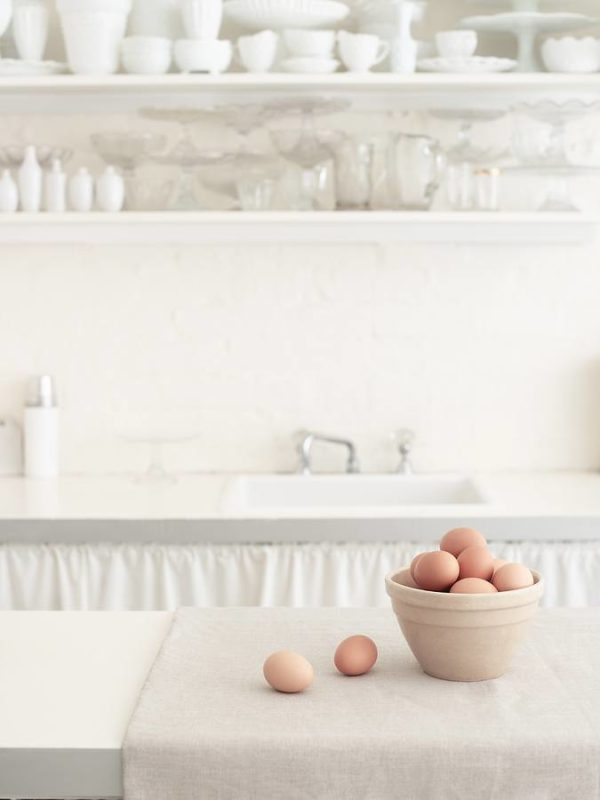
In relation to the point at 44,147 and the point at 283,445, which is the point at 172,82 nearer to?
the point at 44,147

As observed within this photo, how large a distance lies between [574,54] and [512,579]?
6.65ft

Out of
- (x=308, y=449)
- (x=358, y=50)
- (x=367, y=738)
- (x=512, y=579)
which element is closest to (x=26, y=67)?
(x=358, y=50)

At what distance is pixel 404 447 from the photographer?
3.40 m

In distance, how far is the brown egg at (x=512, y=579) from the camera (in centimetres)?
153

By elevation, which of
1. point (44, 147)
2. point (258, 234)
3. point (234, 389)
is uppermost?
point (44, 147)

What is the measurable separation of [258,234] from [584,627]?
182 centimetres

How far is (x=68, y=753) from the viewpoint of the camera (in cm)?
135

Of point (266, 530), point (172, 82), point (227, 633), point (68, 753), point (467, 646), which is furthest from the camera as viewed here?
point (172, 82)

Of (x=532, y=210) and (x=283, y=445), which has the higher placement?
(x=532, y=210)

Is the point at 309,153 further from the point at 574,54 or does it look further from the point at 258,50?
the point at 574,54

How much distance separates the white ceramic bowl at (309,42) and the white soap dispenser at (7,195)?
0.81 m

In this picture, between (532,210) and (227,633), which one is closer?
(227,633)

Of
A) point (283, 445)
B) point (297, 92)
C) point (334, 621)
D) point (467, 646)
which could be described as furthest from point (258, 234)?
point (467, 646)

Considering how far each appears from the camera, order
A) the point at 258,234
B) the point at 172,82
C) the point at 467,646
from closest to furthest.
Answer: the point at 467,646
the point at 172,82
the point at 258,234
